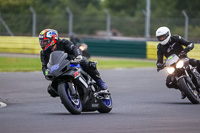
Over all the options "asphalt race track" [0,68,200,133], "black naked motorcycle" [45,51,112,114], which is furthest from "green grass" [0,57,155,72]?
"black naked motorcycle" [45,51,112,114]

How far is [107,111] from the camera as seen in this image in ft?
33.4

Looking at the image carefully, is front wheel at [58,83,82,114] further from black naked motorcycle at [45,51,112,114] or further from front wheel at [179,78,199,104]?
front wheel at [179,78,199,104]

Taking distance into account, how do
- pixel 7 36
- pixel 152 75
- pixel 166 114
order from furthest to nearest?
pixel 7 36 → pixel 152 75 → pixel 166 114

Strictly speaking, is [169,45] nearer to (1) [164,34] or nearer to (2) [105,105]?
(1) [164,34]

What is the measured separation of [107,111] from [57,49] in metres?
1.35

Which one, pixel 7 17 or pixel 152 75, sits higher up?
pixel 7 17

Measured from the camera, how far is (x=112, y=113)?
10133 mm

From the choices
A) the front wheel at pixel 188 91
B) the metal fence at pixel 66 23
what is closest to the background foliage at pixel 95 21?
the metal fence at pixel 66 23

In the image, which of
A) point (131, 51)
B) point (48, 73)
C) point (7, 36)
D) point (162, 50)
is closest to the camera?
point (48, 73)

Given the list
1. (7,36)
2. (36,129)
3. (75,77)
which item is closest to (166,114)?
(75,77)

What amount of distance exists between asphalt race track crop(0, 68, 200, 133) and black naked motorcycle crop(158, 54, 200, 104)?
26 centimetres

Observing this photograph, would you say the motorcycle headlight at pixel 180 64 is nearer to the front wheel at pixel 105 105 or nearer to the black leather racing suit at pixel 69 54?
the front wheel at pixel 105 105

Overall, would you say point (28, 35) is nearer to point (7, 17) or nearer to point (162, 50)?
point (7, 17)

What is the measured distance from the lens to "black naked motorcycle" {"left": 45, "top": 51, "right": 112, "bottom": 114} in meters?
9.18
